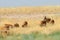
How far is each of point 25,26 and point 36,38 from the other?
716cm

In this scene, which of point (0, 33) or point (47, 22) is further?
point (47, 22)

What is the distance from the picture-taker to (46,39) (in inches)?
517

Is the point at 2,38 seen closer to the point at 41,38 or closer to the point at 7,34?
the point at 7,34

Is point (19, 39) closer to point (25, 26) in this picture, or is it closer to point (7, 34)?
point (7, 34)

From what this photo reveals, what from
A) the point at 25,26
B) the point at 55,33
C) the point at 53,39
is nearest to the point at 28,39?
the point at 53,39

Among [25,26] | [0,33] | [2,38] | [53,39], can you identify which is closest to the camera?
[53,39]

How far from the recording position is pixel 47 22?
2166cm

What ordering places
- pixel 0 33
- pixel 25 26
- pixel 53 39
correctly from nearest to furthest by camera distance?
1. pixel 53 39
2. pixel 0 33
3. pixel 25 26

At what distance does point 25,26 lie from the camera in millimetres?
20703

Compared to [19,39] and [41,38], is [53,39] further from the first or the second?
[19,39]

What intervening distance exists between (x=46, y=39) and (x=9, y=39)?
193 centimetres

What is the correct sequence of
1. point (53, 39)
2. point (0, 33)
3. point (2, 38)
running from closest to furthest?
point (53, 39)
point (2, 38)
point (0, 33)

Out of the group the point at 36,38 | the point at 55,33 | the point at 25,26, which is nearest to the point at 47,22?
the point at 25,26

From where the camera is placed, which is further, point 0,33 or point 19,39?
point 0,33
